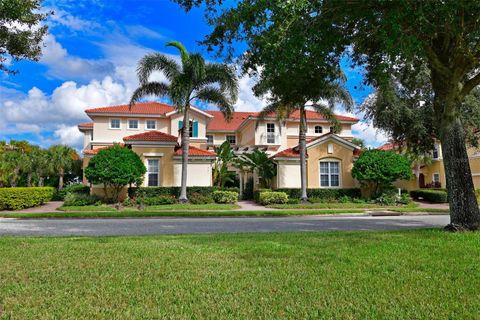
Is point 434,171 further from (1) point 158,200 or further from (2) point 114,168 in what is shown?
(2) point 114,168

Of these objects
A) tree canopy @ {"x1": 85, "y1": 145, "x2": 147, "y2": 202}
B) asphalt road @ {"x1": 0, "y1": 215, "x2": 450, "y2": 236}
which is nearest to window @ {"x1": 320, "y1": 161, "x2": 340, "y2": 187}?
tree canopy @ {"x1": 85, "y1": 145, "x2": 147, "y2": 202}

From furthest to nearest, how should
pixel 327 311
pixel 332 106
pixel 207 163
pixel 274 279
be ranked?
1. pixel 207 163
2. pixel 332 106
3. pixel 274 279
4. pixel 327 311

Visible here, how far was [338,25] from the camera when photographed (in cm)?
1078

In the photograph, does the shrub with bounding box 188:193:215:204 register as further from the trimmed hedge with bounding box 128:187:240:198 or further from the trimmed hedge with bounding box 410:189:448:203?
the trimmed hedge with bounding box 410:189:448:203

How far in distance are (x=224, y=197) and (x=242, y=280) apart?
2174 cm

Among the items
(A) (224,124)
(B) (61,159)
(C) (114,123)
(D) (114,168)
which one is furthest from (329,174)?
(B) (61,159)

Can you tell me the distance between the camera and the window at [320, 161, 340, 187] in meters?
30.3

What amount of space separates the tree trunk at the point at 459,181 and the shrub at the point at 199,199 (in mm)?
17633

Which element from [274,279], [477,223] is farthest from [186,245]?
[477,223]

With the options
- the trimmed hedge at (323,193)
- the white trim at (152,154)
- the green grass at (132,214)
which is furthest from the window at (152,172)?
the trimmed hedge at (323,193)

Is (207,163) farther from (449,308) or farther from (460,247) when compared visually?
(449,308)

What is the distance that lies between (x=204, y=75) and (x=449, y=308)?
22.0m

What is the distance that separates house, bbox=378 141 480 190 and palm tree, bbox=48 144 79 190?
106 feet

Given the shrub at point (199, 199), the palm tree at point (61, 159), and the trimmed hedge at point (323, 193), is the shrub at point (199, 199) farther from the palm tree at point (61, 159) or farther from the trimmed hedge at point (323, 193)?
the palm tree at point (61, 159)
